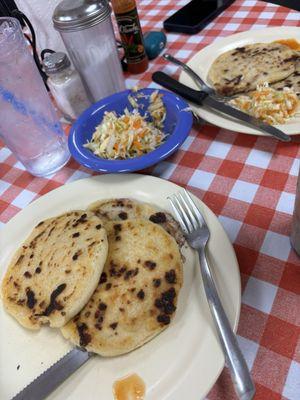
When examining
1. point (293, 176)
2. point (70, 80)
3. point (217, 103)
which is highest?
point (70, 80)

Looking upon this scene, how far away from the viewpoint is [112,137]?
1.02 m

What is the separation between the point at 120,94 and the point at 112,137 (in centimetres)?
22

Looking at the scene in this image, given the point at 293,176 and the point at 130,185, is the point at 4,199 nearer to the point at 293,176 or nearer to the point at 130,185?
the point at 130,185

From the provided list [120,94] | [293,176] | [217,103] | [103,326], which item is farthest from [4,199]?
[293,176]

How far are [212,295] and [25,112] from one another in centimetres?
78

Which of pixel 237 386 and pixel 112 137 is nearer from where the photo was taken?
pixel 237 386

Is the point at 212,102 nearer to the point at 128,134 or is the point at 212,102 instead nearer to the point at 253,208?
the point at 128,134

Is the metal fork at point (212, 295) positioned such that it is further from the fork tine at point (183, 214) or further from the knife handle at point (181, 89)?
the knife handle at point (181, 89)

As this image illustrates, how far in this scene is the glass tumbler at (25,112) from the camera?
0.96 m

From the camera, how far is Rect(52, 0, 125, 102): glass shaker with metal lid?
3.45 ft

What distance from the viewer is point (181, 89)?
3.70ft

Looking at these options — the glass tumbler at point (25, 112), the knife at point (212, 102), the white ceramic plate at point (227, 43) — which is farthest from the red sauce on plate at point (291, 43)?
the glass tumbler at point (25, 112)

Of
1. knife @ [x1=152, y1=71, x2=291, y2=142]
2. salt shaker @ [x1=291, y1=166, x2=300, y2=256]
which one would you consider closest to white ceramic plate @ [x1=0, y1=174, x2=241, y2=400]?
salt shaker @ [x1=291, y1=166, x2=300, y2=256]

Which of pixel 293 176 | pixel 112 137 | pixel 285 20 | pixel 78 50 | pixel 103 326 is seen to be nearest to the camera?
pixel 103 326
